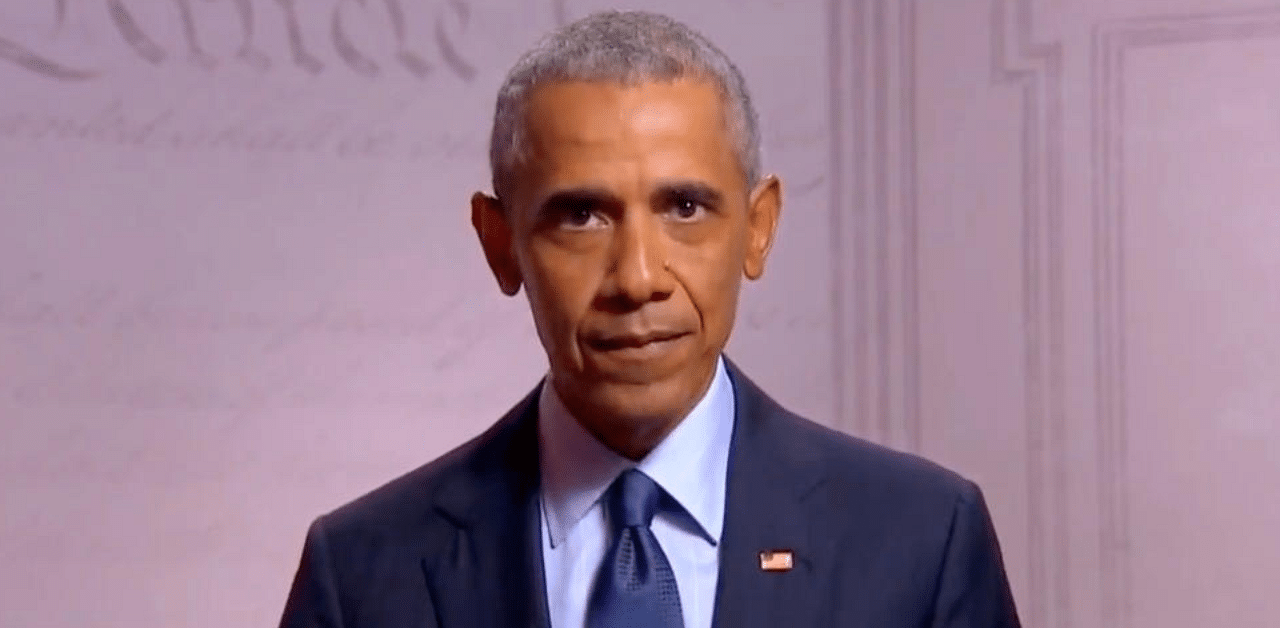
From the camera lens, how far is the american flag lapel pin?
1043 mm

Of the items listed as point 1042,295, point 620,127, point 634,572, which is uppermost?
point 620,127

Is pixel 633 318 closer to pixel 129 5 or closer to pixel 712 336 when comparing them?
pixel 712 336

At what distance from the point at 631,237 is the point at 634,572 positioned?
0.59 ft

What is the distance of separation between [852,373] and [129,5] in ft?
2.95

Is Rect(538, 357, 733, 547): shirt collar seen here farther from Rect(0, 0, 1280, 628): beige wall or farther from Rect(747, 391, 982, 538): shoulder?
Rect(0, 0, 1280, 628): beige wall

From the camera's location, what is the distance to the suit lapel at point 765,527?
103cm

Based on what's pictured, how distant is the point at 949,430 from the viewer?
216 centimetres

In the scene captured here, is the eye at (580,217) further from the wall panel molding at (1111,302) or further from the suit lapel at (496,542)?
the wall panel molding at (1111,302)

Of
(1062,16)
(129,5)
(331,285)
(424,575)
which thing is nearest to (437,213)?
(331,285)

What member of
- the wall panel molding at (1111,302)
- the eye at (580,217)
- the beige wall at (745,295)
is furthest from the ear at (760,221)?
the wall panel molding at (1111,302)

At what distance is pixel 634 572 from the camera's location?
103 cm

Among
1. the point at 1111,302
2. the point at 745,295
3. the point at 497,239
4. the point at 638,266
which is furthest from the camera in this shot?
the point at 745,295

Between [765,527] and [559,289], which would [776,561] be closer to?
[765,527]

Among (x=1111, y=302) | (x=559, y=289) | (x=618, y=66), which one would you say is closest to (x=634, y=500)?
(x=559, y=289)
